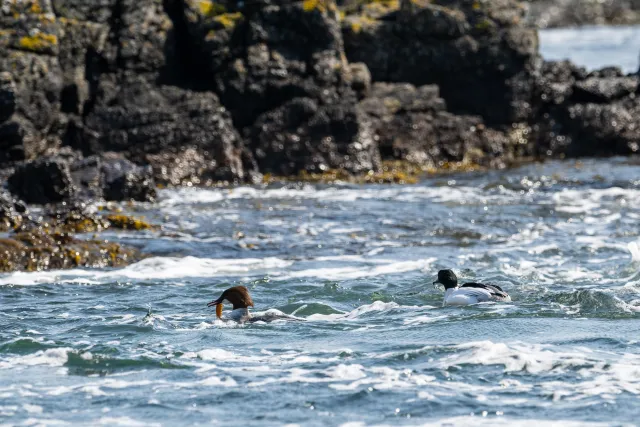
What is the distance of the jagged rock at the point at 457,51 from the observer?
3045 centimetres

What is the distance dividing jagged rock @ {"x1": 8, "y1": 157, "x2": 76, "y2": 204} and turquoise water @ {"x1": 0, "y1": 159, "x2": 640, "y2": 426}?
1.37 meters

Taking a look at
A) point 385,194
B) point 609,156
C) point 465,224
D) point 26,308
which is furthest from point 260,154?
point 26,308

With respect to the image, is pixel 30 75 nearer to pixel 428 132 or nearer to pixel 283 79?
pixel 283 79

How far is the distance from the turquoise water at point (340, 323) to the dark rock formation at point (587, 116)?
7382mm

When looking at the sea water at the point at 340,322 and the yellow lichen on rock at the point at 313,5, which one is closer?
the sea water at the point at 340,322

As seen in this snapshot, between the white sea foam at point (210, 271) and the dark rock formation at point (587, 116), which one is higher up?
the dark rock formation at point (587, 116)

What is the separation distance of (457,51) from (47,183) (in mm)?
13123

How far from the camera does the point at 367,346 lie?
12469mm

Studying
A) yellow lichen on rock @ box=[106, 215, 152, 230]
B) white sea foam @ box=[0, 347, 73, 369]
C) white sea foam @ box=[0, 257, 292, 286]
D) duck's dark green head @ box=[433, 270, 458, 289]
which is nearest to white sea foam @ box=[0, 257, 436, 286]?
white sea foam @ box=[0, 257, 292, 286]

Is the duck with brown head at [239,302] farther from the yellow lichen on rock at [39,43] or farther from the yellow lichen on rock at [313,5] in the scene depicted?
the yellow lichen on rock at [313,5]

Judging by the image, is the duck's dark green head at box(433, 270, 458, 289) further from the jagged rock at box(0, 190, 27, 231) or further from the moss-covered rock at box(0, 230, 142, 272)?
the jagged rock at box(0, 190, 27, 231)

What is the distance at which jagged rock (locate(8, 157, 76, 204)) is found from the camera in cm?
2180

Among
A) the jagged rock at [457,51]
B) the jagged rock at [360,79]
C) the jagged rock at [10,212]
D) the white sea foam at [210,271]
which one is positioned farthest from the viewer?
the jagged rock at [457,51]

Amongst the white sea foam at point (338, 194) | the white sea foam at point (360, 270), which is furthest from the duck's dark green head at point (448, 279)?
the white sea foam at point (338, 194)
